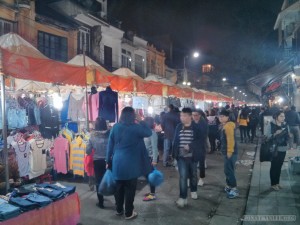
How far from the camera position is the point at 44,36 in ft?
55.3

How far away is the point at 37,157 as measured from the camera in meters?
6.98

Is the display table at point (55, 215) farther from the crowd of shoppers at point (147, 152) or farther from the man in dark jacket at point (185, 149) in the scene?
the man in dark jacket at point (185, 149)

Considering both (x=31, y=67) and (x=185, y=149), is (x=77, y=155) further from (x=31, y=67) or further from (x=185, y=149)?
(x=185, y=149)

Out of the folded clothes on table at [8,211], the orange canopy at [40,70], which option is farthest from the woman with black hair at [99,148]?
the folded clothes on table at [8,211]

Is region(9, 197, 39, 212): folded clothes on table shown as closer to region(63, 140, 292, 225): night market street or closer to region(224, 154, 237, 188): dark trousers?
region(63, 140, 292, 225): night market street

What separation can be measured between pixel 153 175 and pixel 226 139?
198 cm

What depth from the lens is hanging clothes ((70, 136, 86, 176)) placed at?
281 inches

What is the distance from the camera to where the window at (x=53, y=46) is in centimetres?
1672

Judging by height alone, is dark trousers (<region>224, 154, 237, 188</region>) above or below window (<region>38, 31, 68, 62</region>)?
below

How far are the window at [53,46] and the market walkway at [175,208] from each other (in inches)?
493

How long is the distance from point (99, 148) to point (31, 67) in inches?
82.0

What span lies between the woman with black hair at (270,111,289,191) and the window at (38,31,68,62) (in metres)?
14.8

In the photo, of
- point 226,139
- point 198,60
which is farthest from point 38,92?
point 198,60

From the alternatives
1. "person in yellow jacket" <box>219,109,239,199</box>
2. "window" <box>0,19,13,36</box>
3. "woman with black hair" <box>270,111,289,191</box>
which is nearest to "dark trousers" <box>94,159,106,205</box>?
"person in yellow jacket" <box>219,109,239,199</box>
